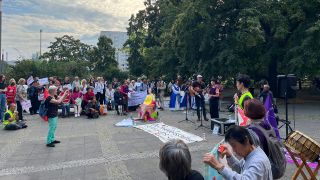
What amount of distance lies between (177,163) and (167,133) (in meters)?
8.78

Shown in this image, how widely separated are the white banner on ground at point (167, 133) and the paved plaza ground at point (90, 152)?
0.31 meters

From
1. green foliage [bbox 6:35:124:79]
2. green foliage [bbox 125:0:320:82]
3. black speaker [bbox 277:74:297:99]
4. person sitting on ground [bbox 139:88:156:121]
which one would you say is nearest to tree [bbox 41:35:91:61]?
green foliage [bbox 6:35:124:79]

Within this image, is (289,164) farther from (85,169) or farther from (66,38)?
(66,38)

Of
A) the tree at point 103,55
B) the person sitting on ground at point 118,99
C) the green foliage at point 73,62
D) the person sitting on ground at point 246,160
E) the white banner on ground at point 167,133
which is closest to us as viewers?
the person sitting on ground at point 246,160

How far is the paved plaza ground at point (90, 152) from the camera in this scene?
23.4 feet

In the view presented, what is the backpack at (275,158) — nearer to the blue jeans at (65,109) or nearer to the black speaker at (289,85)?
the black speaker at (289,85)

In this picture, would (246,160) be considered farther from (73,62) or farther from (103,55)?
(103,55)

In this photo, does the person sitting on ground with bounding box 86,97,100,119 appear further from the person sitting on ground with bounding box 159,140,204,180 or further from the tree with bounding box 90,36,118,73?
the tree with bounding box 90,36,118,73

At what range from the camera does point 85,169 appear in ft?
24.3

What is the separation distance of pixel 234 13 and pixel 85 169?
57.4 ft

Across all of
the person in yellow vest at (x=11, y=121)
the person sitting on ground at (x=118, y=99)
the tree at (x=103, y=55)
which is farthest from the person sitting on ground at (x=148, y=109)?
the tree at (x=103, y=55)

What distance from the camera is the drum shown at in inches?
194

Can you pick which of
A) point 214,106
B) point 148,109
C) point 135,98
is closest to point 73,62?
point 135,98

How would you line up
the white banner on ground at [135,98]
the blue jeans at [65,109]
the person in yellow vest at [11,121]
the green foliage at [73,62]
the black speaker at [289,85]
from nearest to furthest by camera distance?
the black speaker at [289,85]
the person in yellow vest at [11,121]
the blue jeans at [65,109]
the white banner on ground at [135,98]
the green foliage at [73,62]
